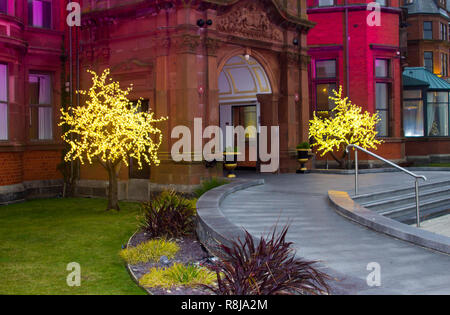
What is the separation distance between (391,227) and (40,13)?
15.4m

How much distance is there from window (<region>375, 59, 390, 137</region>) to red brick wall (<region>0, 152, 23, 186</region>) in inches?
682

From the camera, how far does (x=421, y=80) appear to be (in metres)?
30.8

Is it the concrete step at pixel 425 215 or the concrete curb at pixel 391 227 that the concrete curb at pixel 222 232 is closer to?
the concrete curb at pixel 391 227

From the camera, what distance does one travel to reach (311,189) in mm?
14492

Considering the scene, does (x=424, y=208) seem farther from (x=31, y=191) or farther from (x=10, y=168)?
(x=31, y=191)

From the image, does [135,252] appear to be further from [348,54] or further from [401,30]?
[401,30]

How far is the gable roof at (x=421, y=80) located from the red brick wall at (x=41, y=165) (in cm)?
2148

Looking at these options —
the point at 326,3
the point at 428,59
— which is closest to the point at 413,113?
the point at 326,3

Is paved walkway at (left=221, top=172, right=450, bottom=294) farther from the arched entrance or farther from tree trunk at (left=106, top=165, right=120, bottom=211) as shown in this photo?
the arched entrance

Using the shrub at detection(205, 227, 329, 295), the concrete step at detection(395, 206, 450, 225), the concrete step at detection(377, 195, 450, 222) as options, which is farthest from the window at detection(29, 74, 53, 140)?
the shrub at detection(205, 227, 329, 295)

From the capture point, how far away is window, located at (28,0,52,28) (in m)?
18.2
